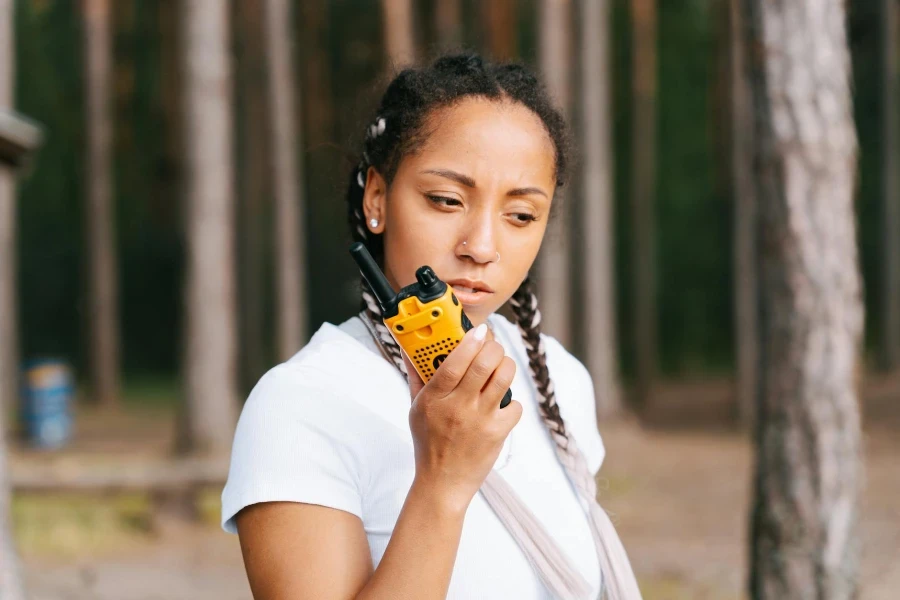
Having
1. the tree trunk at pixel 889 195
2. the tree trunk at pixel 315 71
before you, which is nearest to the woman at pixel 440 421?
the tree trunk at pixel 889 195

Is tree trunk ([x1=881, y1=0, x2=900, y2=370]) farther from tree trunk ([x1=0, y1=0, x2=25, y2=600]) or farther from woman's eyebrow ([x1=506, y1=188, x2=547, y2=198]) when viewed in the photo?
woman's eyebrow ([x1=506, y1=188, x2=547, y2=198])

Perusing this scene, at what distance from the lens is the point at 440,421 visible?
1.33m

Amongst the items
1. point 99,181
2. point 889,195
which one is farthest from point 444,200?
point 889,195

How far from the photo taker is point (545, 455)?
1.67 metres

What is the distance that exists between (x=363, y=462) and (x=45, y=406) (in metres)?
13.6

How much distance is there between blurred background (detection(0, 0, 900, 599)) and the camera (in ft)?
27.5

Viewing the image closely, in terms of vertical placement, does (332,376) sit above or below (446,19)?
below

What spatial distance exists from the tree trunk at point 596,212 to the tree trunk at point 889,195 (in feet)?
22.2

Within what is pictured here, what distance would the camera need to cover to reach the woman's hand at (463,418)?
1.31 meters

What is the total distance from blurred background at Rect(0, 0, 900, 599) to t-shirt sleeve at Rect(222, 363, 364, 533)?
0.43 meters

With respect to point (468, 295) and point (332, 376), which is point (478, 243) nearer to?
point (468, 295)

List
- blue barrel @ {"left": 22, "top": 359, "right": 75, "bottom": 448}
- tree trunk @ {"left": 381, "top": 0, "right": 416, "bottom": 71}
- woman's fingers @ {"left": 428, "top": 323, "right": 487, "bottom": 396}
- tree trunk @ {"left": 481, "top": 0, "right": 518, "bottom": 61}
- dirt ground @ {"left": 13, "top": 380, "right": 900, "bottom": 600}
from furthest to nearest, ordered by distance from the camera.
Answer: tree trunk @ {"left": 481, "top": 0, "right": 518, "bottom": 61}
tree trunk @ {"left": 381, "top": 0, "right": 416, "bottom": 71}
blue barrel @ {"left": 22, "top": 359, "right": 75, "bottom": 448}
dirt ground @ {"left": 13, "top": 380, "right": 900, "bottom": 600}
woman's fingers @ {"left": 428, "top": 323, "right": 487, "bottom": 396}

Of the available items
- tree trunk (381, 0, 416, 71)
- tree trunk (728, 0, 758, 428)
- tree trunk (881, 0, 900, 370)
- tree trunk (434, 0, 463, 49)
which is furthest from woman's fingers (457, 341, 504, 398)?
tree trunk (881, 0, 900, 370)

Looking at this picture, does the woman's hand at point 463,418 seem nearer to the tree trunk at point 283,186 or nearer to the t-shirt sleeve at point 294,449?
the t-shirt sleeve at point 294,449
